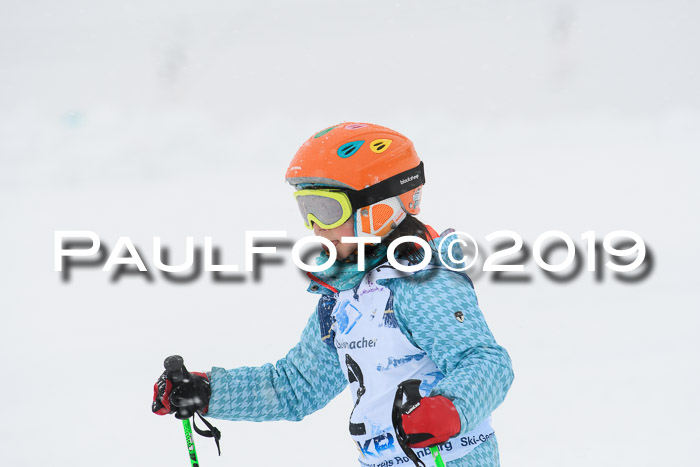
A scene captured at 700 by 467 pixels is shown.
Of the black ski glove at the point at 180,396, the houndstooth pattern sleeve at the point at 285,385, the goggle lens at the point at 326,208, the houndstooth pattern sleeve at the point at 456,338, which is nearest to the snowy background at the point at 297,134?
the houndstooth pattern sleeve at the point at 285,385

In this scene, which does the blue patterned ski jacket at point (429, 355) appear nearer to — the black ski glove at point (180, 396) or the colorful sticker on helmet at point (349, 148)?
the black ski glove at point (180, 396)

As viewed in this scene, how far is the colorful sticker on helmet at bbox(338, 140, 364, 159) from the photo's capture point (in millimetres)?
2340

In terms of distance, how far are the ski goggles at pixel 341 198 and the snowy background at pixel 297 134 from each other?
3.76 metres

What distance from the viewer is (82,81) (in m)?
9.16

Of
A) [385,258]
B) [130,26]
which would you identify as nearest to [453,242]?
[385,258]

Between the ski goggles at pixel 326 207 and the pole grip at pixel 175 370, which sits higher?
the ski goggles at pixel 326 207

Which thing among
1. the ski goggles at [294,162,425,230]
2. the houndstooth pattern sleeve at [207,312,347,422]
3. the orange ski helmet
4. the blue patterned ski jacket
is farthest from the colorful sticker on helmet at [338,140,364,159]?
the houndstooth pattern sleeve at [207,312,347,422]

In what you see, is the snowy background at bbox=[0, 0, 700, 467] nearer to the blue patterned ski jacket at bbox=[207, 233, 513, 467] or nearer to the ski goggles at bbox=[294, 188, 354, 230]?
the blue patterned ski jacket at bbox=[207, 233, 513, 467]

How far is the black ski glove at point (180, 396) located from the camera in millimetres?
2492

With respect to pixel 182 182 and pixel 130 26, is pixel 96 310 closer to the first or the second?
pixel 182 182

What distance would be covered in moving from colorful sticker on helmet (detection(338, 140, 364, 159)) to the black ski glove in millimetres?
879

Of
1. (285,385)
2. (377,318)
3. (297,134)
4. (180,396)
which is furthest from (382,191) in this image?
(297,134)

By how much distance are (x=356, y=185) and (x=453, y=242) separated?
0.33 meters

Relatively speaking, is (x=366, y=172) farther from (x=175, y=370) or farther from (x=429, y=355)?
(x=175, y=370)
